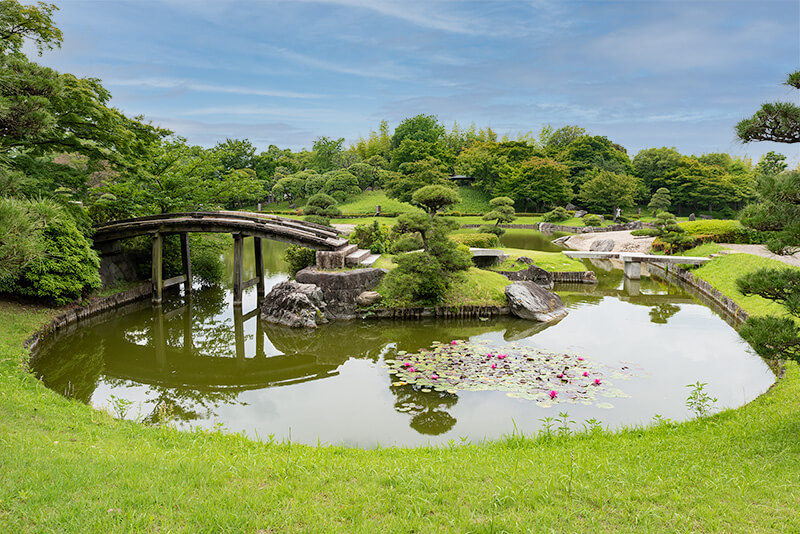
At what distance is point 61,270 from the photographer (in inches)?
484

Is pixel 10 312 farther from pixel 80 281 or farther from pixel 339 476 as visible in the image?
pixel 339 476

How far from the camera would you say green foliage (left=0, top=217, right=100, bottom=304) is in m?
11.9

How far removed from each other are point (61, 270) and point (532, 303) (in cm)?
1261

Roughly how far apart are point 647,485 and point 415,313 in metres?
9.82

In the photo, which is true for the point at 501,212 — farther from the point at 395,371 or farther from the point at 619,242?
the point at 395,371

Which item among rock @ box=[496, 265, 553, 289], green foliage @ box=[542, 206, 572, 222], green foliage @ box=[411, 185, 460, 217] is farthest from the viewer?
green foliage @ box=[542, 206, 572, 222]

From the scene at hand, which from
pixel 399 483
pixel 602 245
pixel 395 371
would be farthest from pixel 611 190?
pixel 399 483

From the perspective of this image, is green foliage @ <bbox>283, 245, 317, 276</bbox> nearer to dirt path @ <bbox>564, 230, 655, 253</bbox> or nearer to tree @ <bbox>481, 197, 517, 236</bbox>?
tree @ <bbox>481, 197, 517, 236</bbox>

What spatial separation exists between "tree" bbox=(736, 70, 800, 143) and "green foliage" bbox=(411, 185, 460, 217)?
9.14m

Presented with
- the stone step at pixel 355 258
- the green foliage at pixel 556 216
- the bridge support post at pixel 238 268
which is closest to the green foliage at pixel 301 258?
the stone step at pixel 355 258

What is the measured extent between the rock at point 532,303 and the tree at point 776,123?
8.71m

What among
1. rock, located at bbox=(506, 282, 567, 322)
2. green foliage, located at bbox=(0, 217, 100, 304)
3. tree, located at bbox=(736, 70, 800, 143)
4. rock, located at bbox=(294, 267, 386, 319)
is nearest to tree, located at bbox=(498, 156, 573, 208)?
rock, located at bbox=(506, 282, 567, 322)

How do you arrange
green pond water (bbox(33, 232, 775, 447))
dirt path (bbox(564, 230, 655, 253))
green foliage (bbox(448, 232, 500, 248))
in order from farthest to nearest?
dirt path (bbox(564, 230, 655, 253))
green foliage (bbox(448, 232, 500, 248))
green pond water (bbox(33, 232, 775, 447))

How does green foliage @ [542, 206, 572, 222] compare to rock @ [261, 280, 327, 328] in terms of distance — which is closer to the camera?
rock @ [261, 280, 327, 328]
